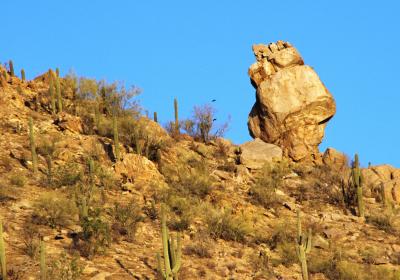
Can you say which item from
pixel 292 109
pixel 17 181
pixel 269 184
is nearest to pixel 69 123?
pixel 17 181

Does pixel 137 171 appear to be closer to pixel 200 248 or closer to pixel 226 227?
pixel 226 227

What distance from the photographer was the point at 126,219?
1590cm

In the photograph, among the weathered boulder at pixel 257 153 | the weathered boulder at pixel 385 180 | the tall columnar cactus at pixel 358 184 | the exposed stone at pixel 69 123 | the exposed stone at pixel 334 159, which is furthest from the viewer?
the exposed stone at pixel 334 159

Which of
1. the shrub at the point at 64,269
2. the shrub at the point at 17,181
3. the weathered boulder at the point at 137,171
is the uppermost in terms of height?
the weathered boulder at the point at 137,171

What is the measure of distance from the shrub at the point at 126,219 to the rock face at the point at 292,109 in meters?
10.2

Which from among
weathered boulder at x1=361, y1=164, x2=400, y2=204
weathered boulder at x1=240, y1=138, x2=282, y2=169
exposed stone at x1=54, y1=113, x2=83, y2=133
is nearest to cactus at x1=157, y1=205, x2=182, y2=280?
exposed stone at x1=54, y1=113, x2=83, y2=133

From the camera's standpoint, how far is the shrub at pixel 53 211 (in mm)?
14929

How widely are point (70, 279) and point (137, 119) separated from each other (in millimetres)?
12694

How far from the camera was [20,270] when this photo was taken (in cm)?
1212

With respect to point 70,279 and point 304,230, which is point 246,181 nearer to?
point 304,230

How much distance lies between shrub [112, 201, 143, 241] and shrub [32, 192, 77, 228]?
43.2 inches

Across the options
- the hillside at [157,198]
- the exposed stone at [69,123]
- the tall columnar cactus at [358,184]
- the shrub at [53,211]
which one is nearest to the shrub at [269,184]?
the hillside at [157,198]

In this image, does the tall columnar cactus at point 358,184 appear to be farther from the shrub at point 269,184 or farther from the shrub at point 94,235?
the shrub at point 94,235

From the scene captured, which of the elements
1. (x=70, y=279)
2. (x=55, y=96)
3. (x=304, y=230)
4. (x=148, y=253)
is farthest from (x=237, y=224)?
(x=55, y=96)
